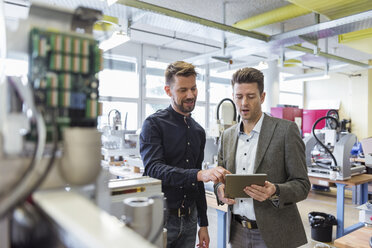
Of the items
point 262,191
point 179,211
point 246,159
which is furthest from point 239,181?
point 179,211

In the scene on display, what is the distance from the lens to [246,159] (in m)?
1.55

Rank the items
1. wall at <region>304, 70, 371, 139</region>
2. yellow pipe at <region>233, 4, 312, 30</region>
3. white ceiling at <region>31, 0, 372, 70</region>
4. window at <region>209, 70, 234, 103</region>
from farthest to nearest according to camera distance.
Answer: wall at <region>304, 70, 371, 139</region> → window at <region>209, 70, 234, 103</region> → yellow pipe at <region>233, 4, 312, 30</region> → white ceiling at <region>31, 0, 372, 70</region>

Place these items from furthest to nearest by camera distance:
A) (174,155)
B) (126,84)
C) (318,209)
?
(126,84)
(318,209)
(174,155)

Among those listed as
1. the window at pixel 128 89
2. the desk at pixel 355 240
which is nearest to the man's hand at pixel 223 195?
the desk at pixel 355 240

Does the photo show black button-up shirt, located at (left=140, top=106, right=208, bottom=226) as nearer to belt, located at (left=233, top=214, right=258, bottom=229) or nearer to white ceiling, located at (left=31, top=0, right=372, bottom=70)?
belt, located at (left=233, top=214, right=258, bottom=229)

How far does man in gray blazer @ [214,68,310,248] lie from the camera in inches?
54.3

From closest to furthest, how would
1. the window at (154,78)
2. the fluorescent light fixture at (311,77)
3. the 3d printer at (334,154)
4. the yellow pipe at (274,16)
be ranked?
the 3d printer at (334,154) → the yellow pipe at (274,16) → the fluorescent light fixture at (311,77) → the window at (154,78)

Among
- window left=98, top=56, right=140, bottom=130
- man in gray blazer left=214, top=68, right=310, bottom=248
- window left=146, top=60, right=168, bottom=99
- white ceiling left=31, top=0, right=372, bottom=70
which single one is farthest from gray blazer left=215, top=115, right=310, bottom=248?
window left=146, top=60, right=168, bottom=99

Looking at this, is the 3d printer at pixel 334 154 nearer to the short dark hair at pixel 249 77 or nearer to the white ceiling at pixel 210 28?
the white ceiling at pixel 210 28

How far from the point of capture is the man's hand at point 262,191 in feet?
4.31

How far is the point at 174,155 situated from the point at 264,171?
49 centimetres

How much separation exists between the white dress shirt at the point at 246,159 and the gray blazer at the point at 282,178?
0.05 m

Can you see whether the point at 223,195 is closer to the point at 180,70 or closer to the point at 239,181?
the point at 239,181

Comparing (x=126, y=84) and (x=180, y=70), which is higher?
(x=126, y=84)
